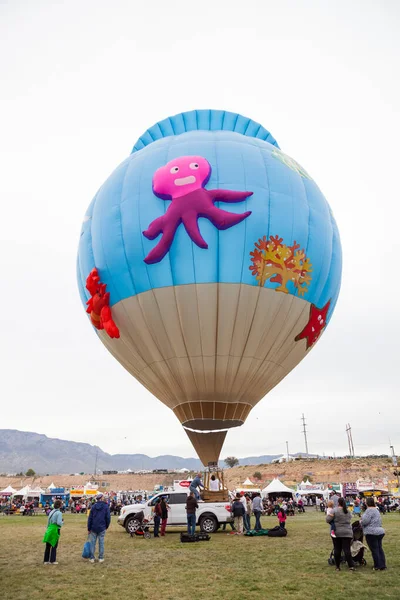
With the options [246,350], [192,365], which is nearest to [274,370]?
[246,350]

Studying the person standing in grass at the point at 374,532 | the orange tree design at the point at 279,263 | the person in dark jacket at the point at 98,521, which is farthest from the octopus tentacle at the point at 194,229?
the person standing in grass at the point at 374,532

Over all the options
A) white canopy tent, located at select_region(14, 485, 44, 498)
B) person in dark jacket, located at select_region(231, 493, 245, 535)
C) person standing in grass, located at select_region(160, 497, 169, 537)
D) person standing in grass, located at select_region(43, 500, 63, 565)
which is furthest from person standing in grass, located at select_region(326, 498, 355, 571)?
white canopy tent, located at select_region(14, 485, 44, 498)

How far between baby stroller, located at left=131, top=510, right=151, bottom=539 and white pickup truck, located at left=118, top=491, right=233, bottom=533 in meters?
0.10

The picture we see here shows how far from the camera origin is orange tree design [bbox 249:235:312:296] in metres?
16.3

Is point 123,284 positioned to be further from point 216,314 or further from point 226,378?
point 226,378

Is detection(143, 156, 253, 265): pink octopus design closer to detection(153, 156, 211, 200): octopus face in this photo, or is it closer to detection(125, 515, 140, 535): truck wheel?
detection(153, 156, 211, 200): octopus face

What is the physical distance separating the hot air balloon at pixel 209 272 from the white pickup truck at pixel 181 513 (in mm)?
2162

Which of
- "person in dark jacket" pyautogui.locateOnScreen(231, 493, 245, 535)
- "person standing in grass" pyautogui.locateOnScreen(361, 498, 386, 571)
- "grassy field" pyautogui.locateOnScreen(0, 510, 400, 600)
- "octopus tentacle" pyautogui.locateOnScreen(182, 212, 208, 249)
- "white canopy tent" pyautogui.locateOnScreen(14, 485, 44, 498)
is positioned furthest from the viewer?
"white canopy tent" pyautogui.locateOnScreen(14, 485, 44, 498)

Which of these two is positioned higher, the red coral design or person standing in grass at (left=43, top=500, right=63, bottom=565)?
the red coral design

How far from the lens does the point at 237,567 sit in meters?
9.38

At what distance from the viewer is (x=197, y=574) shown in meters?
8.76

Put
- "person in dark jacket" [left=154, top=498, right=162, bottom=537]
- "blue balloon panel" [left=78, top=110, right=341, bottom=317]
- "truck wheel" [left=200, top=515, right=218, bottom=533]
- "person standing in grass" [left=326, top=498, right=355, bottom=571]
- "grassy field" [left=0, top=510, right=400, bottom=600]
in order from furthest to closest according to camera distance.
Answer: "blue balloon panel" [left=78, top=110, right=341, bottom=317], "truck wheel" [left=200, top=515, right=218, bottom=533], "person in dark jacket" [left=154, top=498, right=162, bottom=537], "person standing in grass" [left=326, top=498, right=355, bottom=571], "grassy field" [left=0, top=510, right=400, bottom=600]

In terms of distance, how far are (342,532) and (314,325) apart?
34.6ft

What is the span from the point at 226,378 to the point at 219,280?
11.4ft
